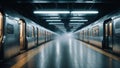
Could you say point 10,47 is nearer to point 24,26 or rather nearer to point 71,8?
point 24,26

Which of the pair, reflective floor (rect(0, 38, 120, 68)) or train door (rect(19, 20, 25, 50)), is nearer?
reflective floor (rect(0, 38, 120, 68))

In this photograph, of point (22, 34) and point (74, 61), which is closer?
point (74, 61)

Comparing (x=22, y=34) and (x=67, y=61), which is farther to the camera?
(x=22, y=34)

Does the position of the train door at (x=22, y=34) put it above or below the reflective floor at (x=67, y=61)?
above

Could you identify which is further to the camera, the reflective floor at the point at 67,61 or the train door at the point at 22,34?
the train door at the point at 22,34

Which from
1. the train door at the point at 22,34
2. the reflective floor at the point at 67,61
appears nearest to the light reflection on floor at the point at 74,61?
the reflective floor at the point at 67,61

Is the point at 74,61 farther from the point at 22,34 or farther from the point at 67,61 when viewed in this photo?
the point at 22,34

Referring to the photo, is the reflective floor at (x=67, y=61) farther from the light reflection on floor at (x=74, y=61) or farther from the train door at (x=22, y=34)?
the train door at (x=22, y=34)

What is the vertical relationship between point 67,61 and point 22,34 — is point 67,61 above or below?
below

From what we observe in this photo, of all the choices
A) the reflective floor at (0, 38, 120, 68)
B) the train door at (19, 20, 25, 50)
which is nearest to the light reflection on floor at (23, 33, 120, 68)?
the reflective floor at (0, 38, 120, 68)

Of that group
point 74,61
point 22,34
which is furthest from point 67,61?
point 22,34

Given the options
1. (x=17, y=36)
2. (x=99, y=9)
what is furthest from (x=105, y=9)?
(x=17, y=36)

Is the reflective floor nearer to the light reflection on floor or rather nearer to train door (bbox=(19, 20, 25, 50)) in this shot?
the light reflection on floor

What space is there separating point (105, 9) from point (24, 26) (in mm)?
7904
